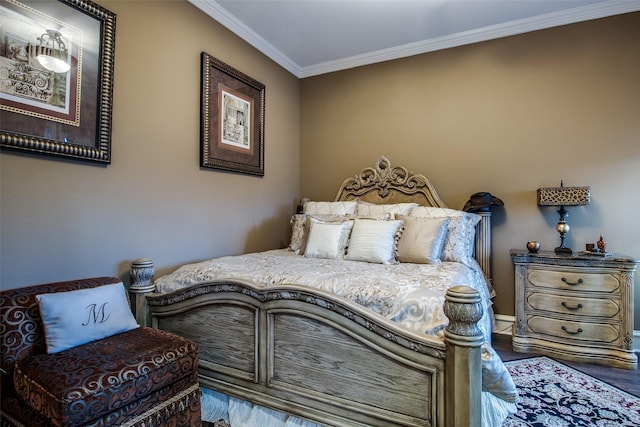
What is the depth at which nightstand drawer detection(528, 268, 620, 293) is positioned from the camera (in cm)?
241

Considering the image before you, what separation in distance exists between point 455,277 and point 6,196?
2377mm

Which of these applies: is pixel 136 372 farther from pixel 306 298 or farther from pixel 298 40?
pixel 298 40

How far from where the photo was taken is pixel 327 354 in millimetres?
1548

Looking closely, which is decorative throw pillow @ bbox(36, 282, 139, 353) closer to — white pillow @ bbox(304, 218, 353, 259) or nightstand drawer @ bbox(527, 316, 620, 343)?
white pillow @ bbox(304, 218, 353, 259)

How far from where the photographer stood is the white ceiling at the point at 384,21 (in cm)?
270

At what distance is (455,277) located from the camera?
187 cm

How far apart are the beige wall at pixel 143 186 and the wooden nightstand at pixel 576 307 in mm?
2496

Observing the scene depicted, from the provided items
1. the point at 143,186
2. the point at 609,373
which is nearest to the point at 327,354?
the point at 143,186

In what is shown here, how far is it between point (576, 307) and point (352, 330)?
2.08 metres

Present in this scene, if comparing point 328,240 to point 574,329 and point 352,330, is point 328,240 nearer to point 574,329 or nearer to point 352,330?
point 352,330

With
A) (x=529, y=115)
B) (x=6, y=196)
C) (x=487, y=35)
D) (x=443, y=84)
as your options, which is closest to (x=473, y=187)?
(x=529, y=115)

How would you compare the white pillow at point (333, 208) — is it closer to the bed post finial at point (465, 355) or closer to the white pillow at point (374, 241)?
the white pillow at point (374, 241)

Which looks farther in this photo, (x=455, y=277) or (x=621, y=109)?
(x=621, y=109)

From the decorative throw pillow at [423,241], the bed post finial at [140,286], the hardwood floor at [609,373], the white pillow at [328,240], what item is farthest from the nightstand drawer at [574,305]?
the bed post finial at [140,286]
